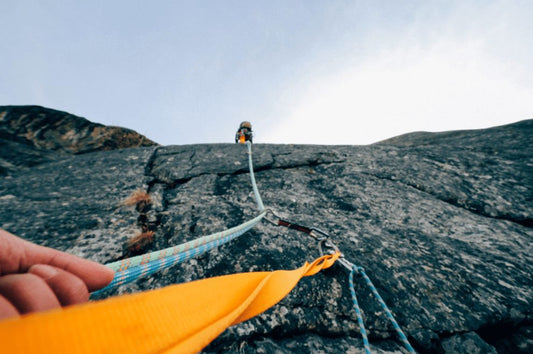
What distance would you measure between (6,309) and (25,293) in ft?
0.11

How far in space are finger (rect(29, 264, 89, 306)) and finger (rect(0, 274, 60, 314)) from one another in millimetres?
69

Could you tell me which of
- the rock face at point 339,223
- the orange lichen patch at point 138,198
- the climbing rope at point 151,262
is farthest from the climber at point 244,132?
the climbing rope at point 151,262

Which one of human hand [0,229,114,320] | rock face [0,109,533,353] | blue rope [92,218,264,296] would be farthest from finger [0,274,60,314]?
rock face [0,109,533,353]

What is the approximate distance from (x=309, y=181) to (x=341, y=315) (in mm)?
1742

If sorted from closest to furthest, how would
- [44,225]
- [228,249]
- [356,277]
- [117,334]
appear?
[117,334] → [356,277] → [228,249] → [44,225]

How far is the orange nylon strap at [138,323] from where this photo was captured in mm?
286

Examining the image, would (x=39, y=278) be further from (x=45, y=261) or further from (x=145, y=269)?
(x=145, y=269)

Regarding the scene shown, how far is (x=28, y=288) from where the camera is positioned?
0.41 metres

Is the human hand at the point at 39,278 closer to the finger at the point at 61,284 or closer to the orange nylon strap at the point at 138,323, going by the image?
the finger at the point at 61,284

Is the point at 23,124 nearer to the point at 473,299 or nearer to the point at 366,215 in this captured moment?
the point at 366,215

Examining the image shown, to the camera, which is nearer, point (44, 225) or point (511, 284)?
point (511, 284)

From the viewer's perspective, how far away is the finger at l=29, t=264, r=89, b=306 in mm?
492

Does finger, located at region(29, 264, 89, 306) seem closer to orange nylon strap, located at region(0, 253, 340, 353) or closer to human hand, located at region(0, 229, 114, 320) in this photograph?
human hand, located at region(0, 229, 114, 320)

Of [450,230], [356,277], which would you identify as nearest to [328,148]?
[450,230]
